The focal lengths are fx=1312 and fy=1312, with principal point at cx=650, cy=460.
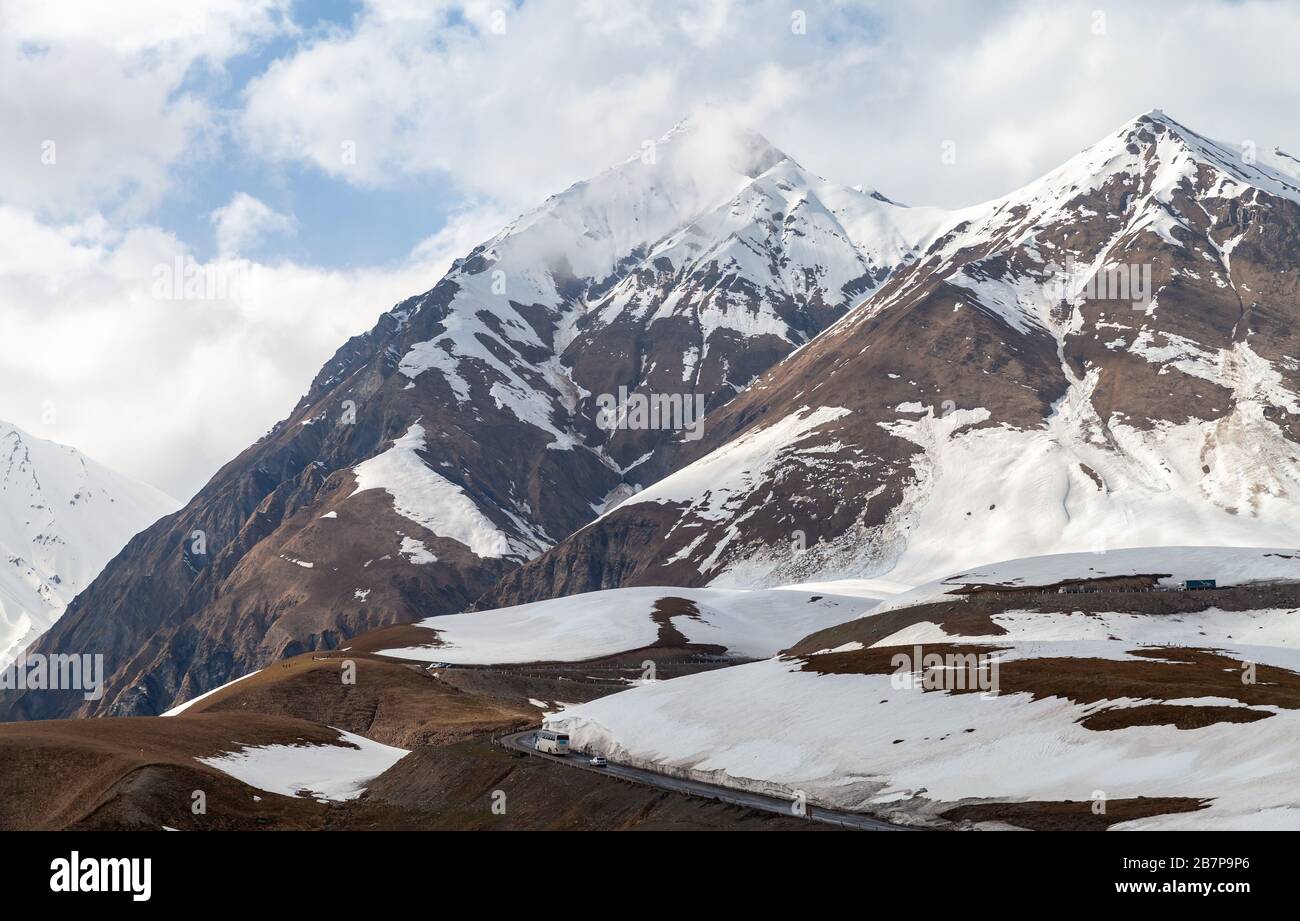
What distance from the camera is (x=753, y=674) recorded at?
4341 inches

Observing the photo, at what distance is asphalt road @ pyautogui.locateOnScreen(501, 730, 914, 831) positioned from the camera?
60812mm

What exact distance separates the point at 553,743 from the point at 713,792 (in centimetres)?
2333

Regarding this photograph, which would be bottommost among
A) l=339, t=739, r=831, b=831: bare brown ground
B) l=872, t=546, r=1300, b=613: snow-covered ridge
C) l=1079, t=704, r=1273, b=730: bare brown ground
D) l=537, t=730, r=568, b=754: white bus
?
l=339, t=739, r=831, b=831: bare brown ground

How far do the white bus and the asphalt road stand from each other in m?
0.45

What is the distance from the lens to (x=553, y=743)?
307 ft

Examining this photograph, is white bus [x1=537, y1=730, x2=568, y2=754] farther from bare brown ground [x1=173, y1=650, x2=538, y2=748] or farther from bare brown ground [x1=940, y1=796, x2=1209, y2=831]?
bare brown ground [x1=940, y1=796, x2=1209, y2=831]

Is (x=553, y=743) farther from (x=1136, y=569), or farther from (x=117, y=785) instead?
(x=1136, y=569)

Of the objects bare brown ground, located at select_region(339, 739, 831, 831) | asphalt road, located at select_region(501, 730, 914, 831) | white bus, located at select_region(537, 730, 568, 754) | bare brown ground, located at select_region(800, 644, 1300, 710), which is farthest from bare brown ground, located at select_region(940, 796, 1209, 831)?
white bus, located at select_region(537, 730, 568, 754)

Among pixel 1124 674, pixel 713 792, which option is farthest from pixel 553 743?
pixel 1124 674

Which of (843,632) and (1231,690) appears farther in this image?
(843,632)

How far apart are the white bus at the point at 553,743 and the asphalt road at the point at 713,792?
448 mm
